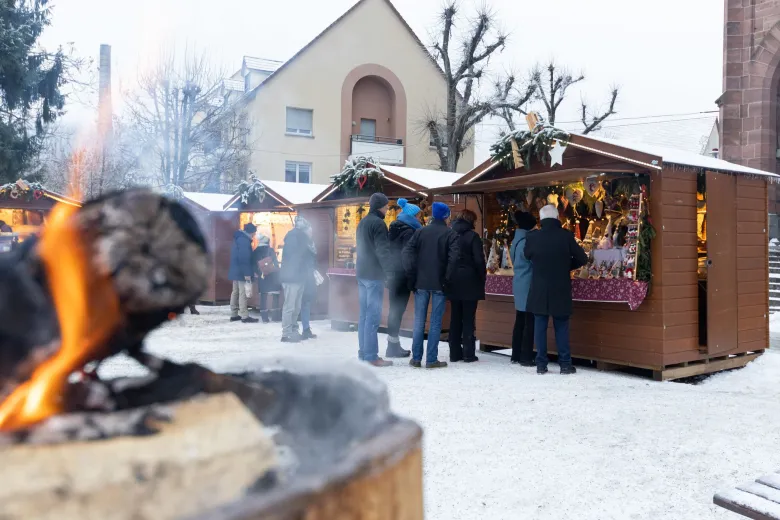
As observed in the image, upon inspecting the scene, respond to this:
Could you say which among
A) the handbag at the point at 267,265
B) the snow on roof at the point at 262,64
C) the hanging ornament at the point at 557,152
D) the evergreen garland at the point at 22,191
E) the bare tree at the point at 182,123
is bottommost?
the handbag at the point at 267,265

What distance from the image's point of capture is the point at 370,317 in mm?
8133

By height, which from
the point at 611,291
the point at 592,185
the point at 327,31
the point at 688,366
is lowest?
the point at 688,366

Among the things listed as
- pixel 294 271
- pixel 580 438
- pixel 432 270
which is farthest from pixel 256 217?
pixel 580 438

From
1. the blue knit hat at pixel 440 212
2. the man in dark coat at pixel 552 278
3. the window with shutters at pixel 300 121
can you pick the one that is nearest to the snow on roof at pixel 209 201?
the blue knit hat at pixel 440 212

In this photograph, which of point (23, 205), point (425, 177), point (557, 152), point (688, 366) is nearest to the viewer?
point (688, 366)

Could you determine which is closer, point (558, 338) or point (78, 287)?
point (78, 287)

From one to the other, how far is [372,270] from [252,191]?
7.78 metres

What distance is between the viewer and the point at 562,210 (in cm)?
916

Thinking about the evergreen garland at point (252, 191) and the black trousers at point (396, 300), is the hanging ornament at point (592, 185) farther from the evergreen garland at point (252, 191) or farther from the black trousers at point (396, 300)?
the evergreen garland at point (252, 191)

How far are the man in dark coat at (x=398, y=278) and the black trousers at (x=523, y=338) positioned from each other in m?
1.33

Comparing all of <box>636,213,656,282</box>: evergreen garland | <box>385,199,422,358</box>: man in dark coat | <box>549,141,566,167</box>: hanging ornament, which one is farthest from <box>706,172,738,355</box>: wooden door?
<box>385,199,422,358</box>: man in dark coat

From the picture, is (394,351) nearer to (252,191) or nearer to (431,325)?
(431,325)

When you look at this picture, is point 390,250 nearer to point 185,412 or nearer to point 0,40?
point 185,412

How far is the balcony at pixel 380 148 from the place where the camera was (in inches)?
1204
